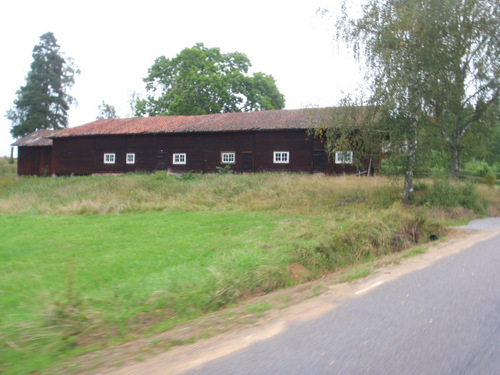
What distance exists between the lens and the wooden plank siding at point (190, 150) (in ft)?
112

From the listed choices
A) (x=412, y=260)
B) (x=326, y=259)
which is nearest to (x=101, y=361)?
(x=326, y=259)

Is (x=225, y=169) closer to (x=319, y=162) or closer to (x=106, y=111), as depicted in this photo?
(x=319, y=162)

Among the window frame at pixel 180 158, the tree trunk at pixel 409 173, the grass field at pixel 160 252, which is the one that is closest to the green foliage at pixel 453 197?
the tree trunk at pixel 409 173

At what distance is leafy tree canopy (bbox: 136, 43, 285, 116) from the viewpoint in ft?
163

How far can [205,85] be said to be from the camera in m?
49.6

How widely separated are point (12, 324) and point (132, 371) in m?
2.15

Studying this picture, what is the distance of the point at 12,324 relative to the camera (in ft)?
16.8

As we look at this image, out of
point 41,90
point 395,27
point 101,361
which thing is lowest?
point 101,361

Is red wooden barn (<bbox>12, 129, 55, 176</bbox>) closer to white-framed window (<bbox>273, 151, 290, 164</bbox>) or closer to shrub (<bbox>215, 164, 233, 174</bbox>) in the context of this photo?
shrub (<bbox>215, 164, 233, 174</bbox>)

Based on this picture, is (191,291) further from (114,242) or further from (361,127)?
(361,127)

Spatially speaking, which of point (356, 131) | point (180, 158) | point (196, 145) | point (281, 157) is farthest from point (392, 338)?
point (180, 158)

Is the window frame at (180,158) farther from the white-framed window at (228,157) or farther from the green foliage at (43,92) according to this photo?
the green foliage at (43,92)

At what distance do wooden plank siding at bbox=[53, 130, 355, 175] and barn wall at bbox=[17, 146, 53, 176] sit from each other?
3.80 meters

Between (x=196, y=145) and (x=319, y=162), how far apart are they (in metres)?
11.5
